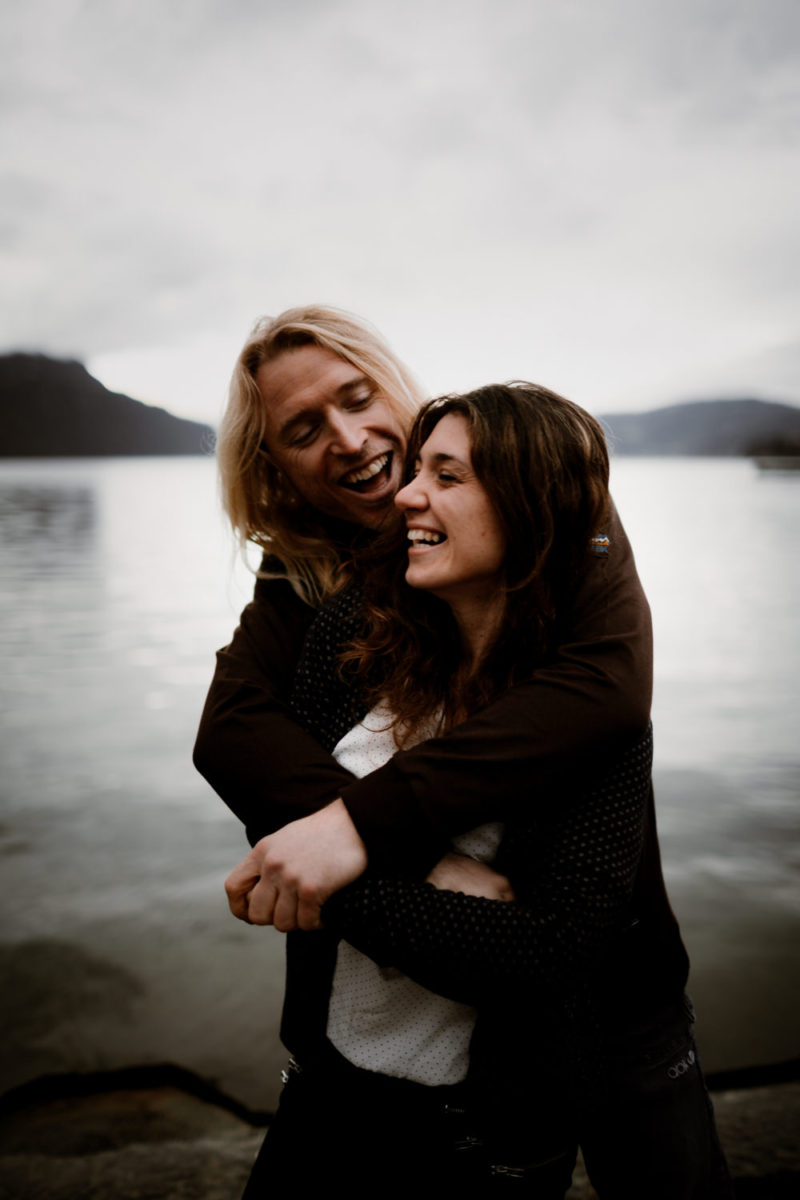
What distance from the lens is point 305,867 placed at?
131 cm

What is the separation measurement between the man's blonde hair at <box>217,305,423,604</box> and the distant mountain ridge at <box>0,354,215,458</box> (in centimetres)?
7739

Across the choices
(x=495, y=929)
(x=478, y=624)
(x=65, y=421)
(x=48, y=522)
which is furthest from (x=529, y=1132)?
(x=65, y=421)

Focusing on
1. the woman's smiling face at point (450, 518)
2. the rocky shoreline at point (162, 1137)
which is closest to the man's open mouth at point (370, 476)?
the woman's smiling face at point (450, 518)

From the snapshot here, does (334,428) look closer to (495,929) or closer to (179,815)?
(495,929)

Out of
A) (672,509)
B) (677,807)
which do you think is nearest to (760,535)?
(672,509)

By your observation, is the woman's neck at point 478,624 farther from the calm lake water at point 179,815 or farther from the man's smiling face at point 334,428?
the calm lake water at point 179,815

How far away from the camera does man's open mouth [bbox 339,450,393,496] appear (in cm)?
216

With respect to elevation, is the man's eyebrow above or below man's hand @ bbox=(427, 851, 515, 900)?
above

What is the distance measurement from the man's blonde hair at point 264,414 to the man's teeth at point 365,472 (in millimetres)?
137

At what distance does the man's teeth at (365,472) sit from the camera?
2162 millimetres

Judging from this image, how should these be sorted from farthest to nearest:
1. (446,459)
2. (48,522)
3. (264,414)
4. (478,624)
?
(48,522), (264,414), (478,624), (446,459)

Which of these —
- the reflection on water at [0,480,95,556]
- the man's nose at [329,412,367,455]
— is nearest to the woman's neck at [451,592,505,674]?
the man's nose at [329,412,367,455]

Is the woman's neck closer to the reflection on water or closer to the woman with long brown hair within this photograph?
the woman with long brown hair

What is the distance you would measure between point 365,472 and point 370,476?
0.8 inches
